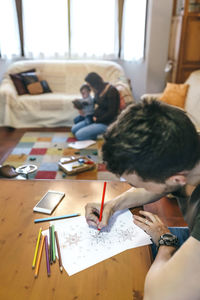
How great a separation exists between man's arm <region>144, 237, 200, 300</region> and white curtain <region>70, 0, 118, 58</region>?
4.14 m

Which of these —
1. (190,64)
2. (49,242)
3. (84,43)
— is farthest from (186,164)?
(84,43)

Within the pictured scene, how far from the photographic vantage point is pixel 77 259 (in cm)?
77

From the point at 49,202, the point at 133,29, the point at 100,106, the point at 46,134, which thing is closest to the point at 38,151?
the point at 46,134

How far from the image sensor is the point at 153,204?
7.02ft

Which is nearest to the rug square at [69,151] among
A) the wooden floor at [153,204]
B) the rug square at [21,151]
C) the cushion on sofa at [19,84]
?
the rug square at [21,151]

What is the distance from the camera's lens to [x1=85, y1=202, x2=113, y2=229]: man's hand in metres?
0.91

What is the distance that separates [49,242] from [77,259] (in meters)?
0.11

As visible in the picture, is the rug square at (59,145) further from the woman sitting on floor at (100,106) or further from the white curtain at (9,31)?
the white curtain at (9,31)

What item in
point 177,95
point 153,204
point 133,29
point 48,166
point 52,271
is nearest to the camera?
point 52,271

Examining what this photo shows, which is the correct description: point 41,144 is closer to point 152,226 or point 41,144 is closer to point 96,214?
point 96,214

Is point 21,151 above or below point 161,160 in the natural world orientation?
below

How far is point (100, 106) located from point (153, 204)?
4.77ft

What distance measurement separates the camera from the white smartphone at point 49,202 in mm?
979

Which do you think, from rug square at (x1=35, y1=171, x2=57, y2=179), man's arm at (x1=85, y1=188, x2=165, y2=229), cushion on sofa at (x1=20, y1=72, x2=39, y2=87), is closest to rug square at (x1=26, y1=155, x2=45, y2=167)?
rug square at (x1=35, y1=171, x2=57, y2=179)
